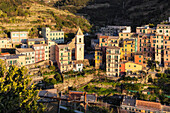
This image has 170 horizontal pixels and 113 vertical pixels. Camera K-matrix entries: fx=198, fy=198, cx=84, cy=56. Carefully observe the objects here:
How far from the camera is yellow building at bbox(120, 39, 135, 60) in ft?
120

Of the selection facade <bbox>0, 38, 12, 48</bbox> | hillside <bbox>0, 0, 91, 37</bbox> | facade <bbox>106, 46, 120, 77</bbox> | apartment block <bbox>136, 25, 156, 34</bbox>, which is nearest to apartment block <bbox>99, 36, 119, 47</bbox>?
facade <bbox>106, 46, 120, 77</bbox>

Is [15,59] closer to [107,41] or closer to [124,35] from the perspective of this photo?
[107,41]

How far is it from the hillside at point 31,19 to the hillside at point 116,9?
477 inches

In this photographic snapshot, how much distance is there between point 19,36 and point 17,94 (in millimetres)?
28697

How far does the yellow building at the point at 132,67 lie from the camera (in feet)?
111

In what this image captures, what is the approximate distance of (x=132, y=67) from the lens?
33844 millimetres

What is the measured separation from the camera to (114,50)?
33625 mm

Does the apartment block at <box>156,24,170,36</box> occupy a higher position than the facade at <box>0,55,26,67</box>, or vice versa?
the apartment block at <box>156,24,170,36</box>

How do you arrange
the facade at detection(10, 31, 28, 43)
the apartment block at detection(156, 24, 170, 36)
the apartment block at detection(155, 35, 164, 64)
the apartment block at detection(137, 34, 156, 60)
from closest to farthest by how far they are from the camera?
the apartment block at detection(155, 35, 164, 64)
the apartment block at detection(137, 34, 156, 60)
the apartment block at detection(156, 24, 170, 36)
the facade at detection(10, 31, 28, 43)

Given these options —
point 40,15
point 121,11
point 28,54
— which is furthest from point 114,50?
point 121,11

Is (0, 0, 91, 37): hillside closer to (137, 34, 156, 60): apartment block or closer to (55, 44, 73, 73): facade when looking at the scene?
(55, 44, 73, 73): facade

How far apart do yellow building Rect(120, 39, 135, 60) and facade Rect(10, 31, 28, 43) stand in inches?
757

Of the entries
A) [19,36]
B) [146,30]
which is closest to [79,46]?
[19,36]

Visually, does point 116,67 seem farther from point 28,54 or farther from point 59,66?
point 28,54
